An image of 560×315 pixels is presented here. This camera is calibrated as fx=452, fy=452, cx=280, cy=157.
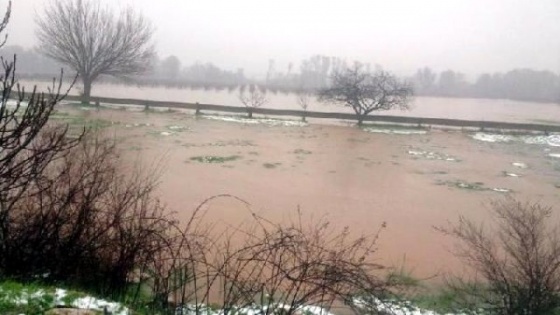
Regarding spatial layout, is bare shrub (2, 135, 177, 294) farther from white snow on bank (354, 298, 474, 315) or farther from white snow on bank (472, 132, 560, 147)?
white snow on bank (472, 132, 560, 147)

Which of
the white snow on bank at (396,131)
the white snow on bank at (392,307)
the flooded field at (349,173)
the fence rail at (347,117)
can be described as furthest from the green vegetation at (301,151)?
the white snow on bank at (392,307)

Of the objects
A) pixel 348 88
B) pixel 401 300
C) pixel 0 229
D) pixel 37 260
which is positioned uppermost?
pixel 348 88

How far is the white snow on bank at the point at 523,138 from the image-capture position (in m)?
29.9

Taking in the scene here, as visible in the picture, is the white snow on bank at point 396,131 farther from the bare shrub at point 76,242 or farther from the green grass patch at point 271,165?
the bare shrub at point 76,242

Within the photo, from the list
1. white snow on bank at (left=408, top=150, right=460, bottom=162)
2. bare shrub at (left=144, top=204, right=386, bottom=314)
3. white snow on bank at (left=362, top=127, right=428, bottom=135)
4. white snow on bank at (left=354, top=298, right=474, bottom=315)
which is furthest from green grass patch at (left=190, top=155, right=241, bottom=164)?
white snow on bank at (left=362, top=127, right=428, bottom=135)

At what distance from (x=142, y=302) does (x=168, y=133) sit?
59.9 feet

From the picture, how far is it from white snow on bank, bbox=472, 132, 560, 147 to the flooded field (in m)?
0.24

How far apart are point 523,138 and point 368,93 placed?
11480mm

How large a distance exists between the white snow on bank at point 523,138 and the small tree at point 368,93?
6.94 metres

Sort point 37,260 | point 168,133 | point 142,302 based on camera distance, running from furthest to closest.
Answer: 1. point 168,133
2. point 37,260
3. point 142,302

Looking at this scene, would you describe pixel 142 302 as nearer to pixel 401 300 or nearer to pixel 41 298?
pixel 41 298

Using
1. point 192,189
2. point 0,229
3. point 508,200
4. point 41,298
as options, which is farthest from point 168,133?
point 41,298

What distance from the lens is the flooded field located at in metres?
11.0

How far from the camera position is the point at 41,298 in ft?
14.5
